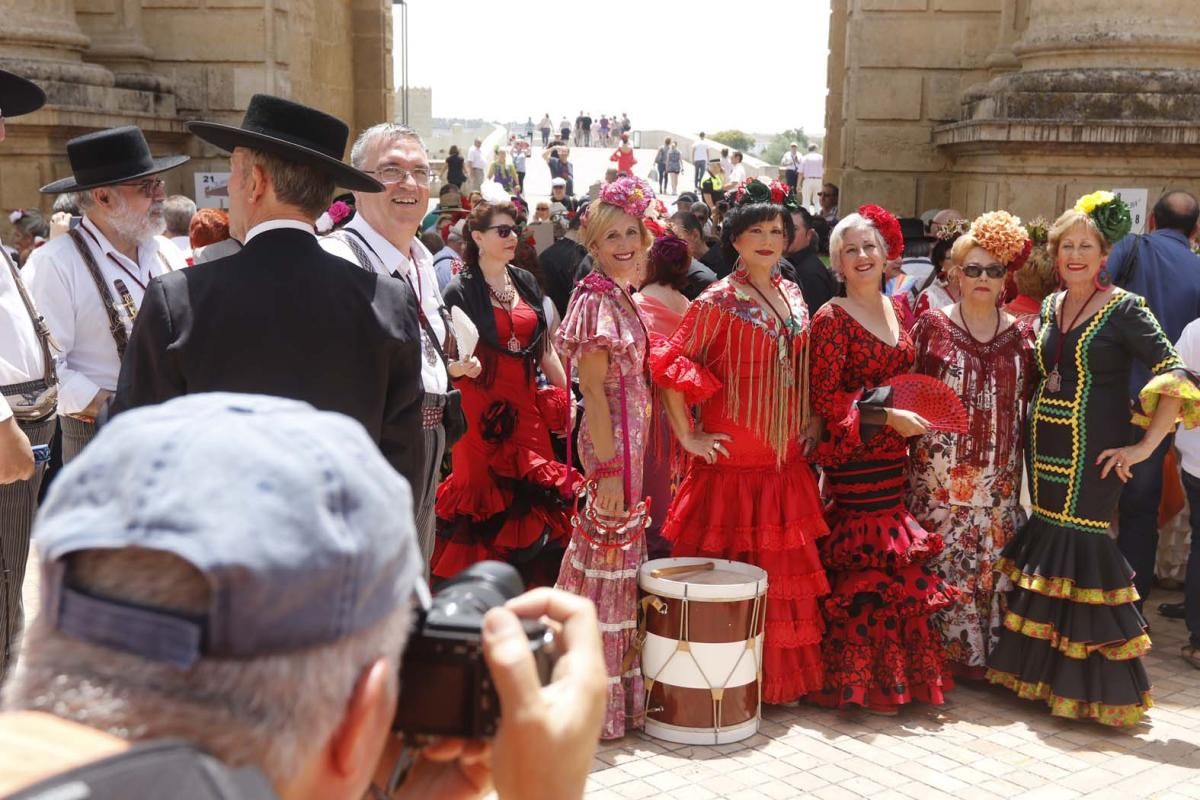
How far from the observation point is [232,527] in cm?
92

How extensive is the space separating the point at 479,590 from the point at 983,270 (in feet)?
13.0

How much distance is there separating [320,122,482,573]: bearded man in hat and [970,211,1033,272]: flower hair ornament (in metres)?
2.34

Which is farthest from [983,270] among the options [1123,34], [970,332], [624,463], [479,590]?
[1123,34]

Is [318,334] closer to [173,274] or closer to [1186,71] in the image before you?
[173,274]

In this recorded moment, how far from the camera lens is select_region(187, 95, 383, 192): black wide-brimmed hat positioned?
2.86 m

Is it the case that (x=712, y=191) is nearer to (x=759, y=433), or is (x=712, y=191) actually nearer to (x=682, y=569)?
(x=759, y=433)

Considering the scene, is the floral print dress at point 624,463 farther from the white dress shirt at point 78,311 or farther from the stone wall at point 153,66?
the stone wall at point 153,66

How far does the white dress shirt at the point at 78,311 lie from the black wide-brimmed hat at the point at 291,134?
1626 mm

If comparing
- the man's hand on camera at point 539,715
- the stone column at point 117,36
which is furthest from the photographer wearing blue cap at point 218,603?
the stone column at point 117,36

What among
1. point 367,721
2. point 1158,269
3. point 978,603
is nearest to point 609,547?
point 978,603

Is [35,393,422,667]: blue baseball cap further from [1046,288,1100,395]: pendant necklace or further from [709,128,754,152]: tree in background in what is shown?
[709,128,754,152]: tree in background

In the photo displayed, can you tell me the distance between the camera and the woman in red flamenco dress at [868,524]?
191 inches

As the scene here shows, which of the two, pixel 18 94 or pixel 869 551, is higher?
pixel 18 94

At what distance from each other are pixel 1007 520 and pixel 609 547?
176 centimetres
